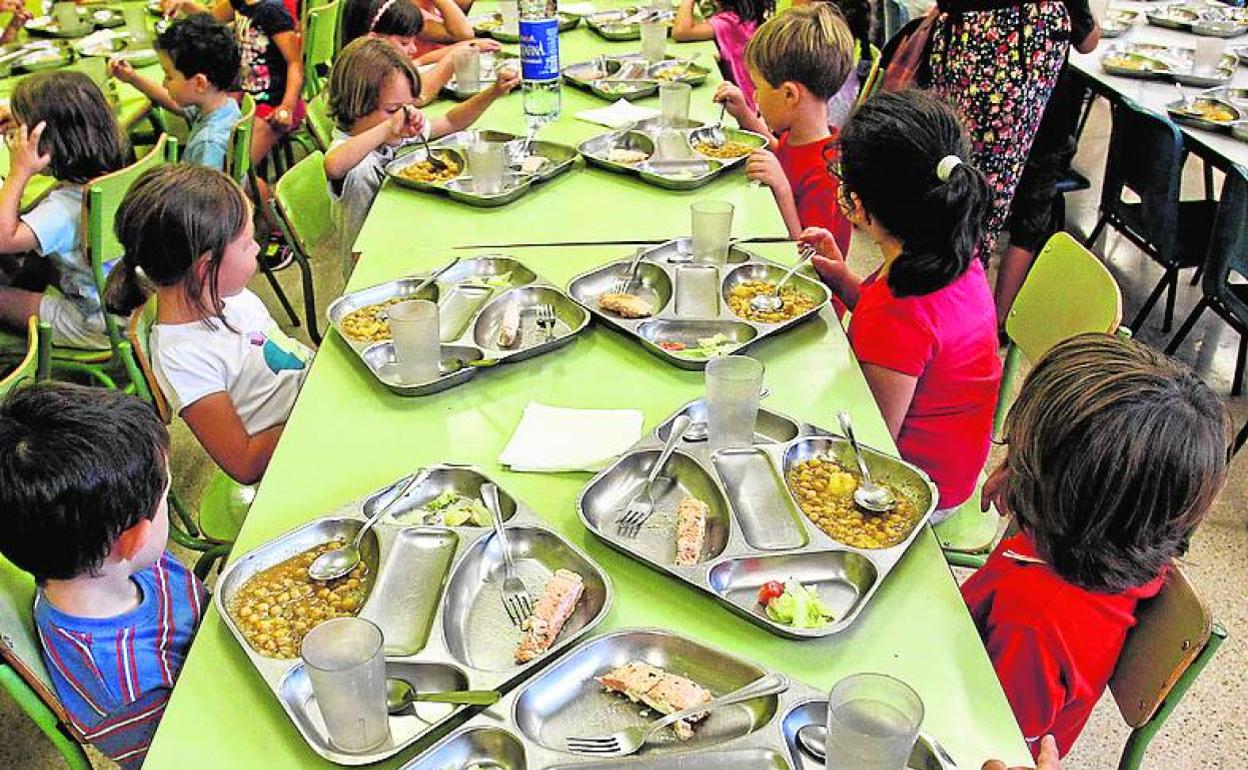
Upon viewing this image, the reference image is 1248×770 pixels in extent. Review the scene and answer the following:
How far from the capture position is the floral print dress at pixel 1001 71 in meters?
2.87

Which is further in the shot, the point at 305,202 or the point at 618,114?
the point at 618,114

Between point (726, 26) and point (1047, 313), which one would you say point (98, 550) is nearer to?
point (1047, 313)

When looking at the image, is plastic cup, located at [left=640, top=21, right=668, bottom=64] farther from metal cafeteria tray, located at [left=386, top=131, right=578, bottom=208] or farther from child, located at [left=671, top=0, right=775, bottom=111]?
metal cafeteria tray, located at [left=386, top=131, right=578, bottom=208]

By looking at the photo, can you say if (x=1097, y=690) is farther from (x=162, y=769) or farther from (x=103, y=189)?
(x=103, y=189)

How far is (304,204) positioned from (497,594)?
1.48 meters

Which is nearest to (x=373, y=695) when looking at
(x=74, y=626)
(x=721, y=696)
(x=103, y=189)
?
(x=721, y=696)

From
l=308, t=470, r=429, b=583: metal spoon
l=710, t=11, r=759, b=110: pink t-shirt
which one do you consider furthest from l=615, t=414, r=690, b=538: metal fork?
l=710, t=11, r=759, b=110: pink t-shirt

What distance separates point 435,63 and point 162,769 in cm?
279

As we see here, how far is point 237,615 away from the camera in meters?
1.23

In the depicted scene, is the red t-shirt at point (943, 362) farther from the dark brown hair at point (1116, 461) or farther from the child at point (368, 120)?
the child at point (368, 120)

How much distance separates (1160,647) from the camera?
1.24 metres

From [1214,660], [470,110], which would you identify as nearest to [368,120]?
[470,110]

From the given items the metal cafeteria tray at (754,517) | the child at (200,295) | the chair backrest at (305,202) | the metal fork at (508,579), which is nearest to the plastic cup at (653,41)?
the chair backrest at (305,202)

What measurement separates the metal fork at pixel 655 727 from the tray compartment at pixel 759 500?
26 cm
